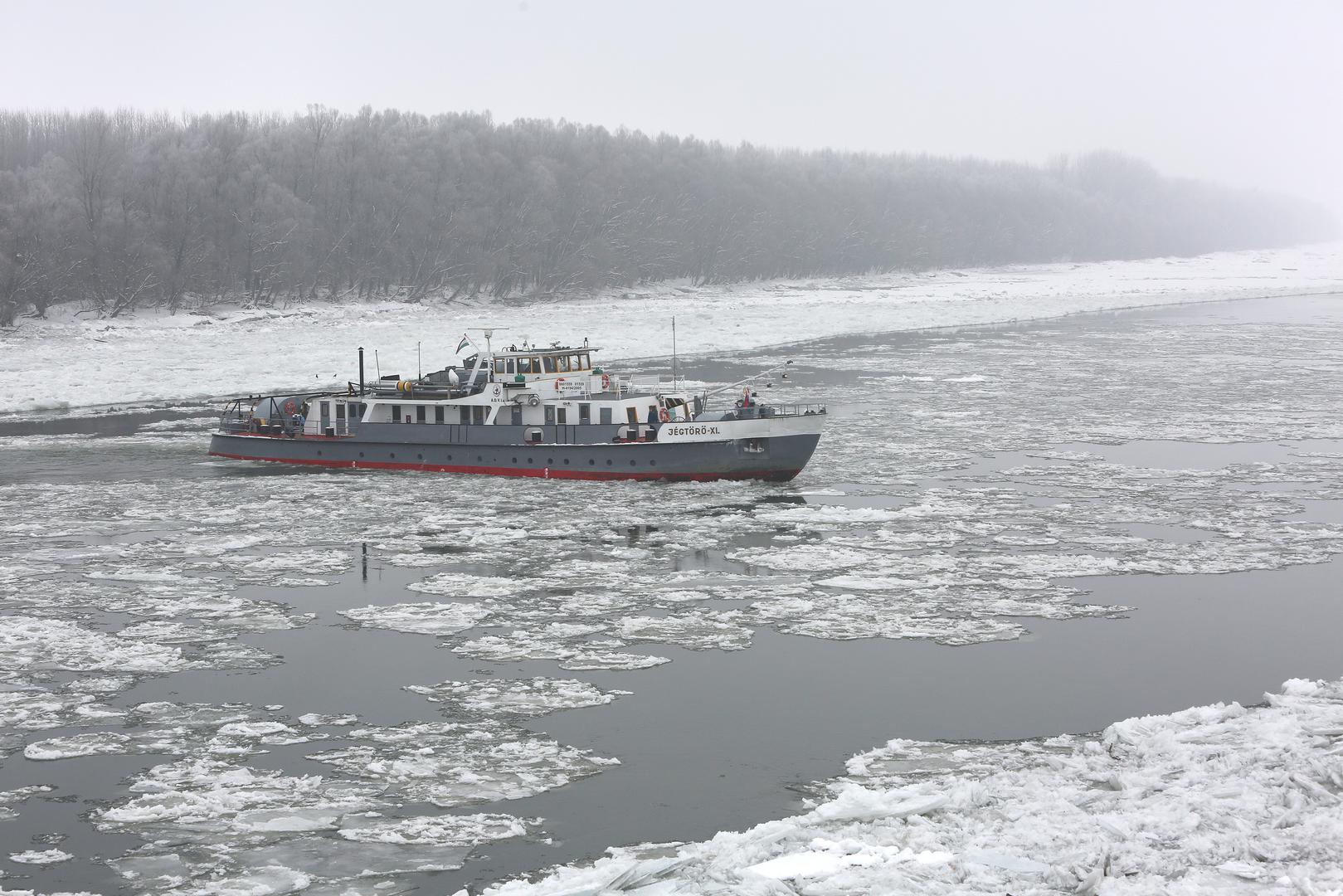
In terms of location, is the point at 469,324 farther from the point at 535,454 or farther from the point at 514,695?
the point at 514,695

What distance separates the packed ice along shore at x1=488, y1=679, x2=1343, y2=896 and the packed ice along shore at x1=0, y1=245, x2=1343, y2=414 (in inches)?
1480

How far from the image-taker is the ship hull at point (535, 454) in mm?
37406

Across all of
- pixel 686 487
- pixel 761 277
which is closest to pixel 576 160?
pixel 761 277

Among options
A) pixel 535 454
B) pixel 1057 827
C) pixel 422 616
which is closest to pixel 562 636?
pixel 422 616

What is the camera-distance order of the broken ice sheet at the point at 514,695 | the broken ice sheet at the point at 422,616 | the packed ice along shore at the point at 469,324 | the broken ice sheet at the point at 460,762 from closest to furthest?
the broken ice sheet at the point at 460,762, the broken ice sheet at the point at 514,695, the broken ice sheet at the point at 422,616, the packed ice along shore at the point at 469,324

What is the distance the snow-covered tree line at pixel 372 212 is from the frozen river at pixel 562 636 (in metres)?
54.3

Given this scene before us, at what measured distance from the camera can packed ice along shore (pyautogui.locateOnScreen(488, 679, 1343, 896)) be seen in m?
12.7

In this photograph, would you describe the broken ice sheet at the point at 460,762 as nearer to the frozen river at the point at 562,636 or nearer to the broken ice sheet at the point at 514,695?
the frozen river at the point at 562,636

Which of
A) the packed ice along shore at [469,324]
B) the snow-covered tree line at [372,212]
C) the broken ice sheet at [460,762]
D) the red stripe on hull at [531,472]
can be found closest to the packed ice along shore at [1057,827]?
the broken ice sheet at [460,762]

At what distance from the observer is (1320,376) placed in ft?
201

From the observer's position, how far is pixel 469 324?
92.9 metres

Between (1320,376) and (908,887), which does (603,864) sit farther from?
(1320,376)

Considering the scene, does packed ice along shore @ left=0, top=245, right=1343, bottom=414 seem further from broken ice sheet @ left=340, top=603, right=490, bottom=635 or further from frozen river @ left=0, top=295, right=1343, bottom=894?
broken ice sheet @ left=340, top=603, right=490, bottom=635

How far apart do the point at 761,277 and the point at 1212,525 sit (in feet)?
404
